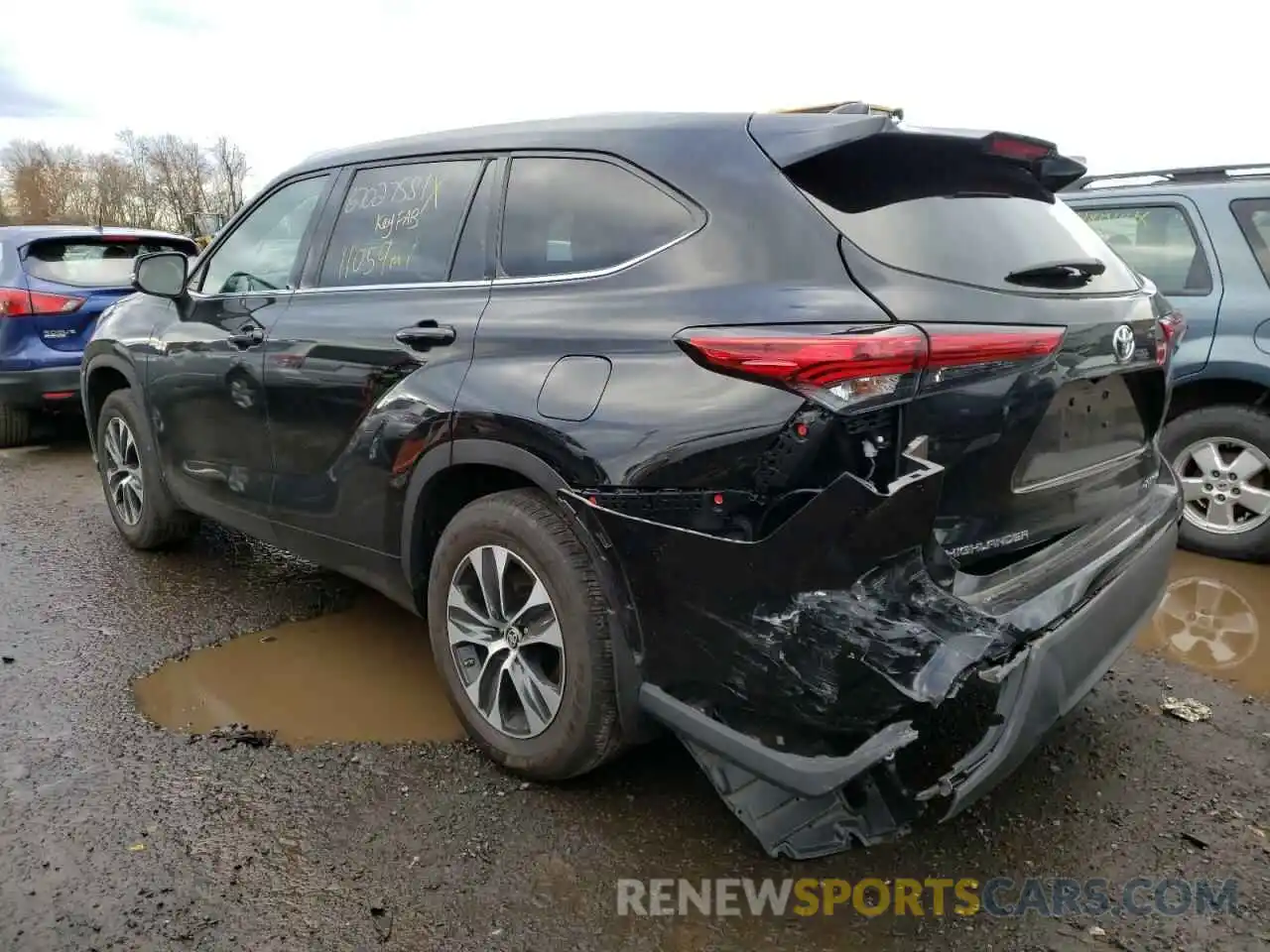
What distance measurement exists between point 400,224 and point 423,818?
1947mm

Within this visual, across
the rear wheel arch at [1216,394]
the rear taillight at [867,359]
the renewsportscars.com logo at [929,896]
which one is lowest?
the renewsportscars.com logo at [929,896]

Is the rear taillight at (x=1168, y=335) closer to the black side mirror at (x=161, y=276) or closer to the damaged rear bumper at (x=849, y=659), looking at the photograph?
the damaged rear bumper at (x=849, y=659)

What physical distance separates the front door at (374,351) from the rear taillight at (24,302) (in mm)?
4563

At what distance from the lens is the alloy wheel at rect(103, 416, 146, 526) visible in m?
4.67

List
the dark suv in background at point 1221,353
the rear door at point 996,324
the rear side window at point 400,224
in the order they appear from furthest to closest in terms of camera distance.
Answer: the dark suv in background at point 1221,353
the rear side window at point 400,224
the rear door at point 996,324

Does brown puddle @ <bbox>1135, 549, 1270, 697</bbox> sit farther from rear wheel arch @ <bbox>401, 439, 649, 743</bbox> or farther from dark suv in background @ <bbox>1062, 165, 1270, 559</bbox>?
rear wheel arch @ <bbox>401, 439, 649, 743</bbox>

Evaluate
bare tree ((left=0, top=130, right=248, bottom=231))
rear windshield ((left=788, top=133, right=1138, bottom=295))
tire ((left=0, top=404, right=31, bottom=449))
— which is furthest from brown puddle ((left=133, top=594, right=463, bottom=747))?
bare tree ((left=0, top=130, right=248, bottom=231))

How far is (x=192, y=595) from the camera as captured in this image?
427cm

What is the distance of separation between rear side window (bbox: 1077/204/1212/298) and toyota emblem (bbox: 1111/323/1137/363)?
2368mm

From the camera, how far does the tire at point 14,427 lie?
7.34 meters

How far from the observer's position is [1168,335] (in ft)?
8.94

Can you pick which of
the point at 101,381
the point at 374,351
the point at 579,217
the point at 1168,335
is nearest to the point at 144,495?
the point at 101,381

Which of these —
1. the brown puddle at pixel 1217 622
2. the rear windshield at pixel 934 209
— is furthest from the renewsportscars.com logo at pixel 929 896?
the rear windshield at pixel 934 209

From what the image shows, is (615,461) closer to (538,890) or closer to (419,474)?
(419,474)
